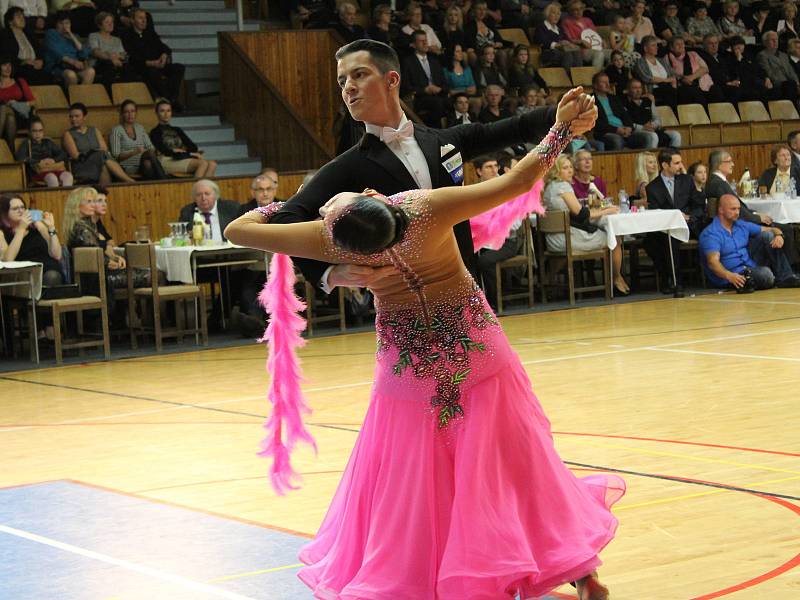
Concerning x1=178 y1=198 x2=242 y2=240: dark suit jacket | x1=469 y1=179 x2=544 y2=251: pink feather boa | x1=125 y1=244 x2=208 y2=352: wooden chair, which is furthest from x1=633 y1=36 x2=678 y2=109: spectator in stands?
x1=469 y1=179 x2=544 y2=251: pink feather boa

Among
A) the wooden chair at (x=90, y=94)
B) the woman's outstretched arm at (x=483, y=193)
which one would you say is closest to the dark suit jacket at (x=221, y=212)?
the wooden chair at (x=90, y=94)

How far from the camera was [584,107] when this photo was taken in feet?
11.3

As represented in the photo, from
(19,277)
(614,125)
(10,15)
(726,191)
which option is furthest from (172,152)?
(726,191)

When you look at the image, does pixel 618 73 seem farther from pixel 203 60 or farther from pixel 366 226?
pixel 366 226

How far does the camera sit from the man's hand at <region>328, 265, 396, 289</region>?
3299 mm

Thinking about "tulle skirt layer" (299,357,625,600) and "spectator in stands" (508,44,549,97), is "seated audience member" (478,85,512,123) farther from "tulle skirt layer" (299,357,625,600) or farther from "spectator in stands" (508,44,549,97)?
"tulle skirt layer" (299,357,625,600)

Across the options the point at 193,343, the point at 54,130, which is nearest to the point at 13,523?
the point at 193,343

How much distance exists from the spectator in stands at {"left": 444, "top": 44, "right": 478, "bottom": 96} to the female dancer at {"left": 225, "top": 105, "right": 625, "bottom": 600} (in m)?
12.5

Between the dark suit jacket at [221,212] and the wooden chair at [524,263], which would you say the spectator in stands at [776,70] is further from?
the dark suit jacket at [221,212]

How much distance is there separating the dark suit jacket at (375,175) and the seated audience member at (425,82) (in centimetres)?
1127

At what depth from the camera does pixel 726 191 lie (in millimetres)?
13523

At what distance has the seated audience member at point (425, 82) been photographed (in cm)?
1487

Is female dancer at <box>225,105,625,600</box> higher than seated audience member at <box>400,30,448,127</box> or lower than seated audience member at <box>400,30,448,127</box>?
lower

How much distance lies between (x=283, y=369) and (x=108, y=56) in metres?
11.7
